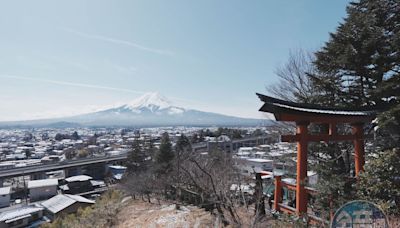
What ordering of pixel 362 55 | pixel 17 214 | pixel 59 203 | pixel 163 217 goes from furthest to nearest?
pixel 59 203
pixel 17 214
pixel 163 217
pixel 362 55

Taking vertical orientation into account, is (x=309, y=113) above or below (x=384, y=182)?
above

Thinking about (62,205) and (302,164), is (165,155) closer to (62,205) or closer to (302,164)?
(62,205)

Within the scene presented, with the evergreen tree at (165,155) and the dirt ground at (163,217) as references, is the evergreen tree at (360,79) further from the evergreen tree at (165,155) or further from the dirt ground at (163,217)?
the evergreen tree at (165,155)

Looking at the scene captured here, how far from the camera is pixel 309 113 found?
15.6 feet

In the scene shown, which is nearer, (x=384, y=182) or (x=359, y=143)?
(x=384, y=182)

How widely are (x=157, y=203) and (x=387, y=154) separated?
14.0 meters

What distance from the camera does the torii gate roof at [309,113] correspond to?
4562 mm

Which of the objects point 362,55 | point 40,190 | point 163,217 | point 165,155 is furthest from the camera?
point 40,190

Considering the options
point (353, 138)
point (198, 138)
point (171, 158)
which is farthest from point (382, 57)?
point (198, 138)

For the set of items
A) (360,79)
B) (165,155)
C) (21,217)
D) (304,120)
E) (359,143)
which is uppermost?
(360,79)

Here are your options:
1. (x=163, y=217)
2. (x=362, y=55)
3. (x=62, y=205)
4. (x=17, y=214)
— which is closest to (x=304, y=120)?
(x=362, y=55)

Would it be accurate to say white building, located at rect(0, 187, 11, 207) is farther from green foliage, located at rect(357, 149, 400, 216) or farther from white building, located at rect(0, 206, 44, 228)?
green foliage, located at rect(357, 149, 400, 216)

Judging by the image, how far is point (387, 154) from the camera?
4395 millimetres

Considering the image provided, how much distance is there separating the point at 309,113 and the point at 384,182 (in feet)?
5.39
